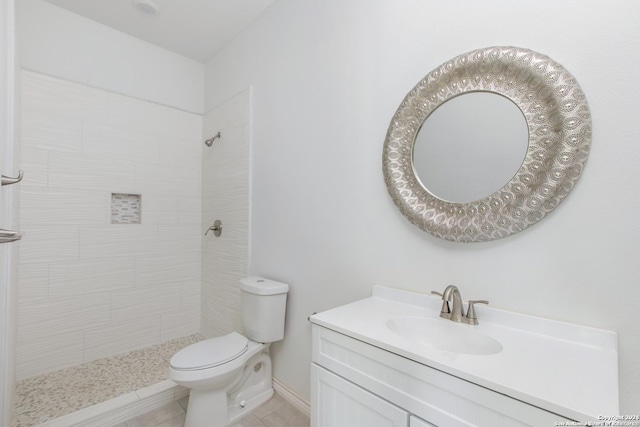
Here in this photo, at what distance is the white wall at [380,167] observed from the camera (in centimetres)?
81

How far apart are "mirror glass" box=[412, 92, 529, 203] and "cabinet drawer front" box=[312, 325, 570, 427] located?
0.64 metres

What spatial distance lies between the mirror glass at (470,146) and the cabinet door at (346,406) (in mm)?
751

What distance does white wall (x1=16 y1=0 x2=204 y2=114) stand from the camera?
1.90 meters

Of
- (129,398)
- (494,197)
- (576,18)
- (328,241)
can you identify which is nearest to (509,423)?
(494,197)

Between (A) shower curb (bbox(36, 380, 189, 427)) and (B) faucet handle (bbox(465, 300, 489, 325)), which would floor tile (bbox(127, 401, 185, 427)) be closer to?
(A) shower curb (bbox(36, 380, 189, 427))

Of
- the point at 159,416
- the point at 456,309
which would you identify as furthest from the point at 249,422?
the point at 456,309

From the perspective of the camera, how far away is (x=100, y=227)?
217 centimetres

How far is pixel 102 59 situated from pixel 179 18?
2.27 ft

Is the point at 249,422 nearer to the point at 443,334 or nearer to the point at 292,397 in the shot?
the point at 292,397

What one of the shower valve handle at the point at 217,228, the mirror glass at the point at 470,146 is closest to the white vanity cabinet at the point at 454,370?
the mirror glass at the point at 470,146

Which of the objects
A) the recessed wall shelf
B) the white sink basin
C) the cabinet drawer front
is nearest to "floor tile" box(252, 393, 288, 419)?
the cabinet drawer front

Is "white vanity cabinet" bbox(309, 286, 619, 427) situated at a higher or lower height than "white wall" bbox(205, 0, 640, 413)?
lower

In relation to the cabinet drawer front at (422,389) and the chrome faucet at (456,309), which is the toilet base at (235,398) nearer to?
the cabinet drawer front at (422,389)

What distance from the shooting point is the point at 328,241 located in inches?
61.1
